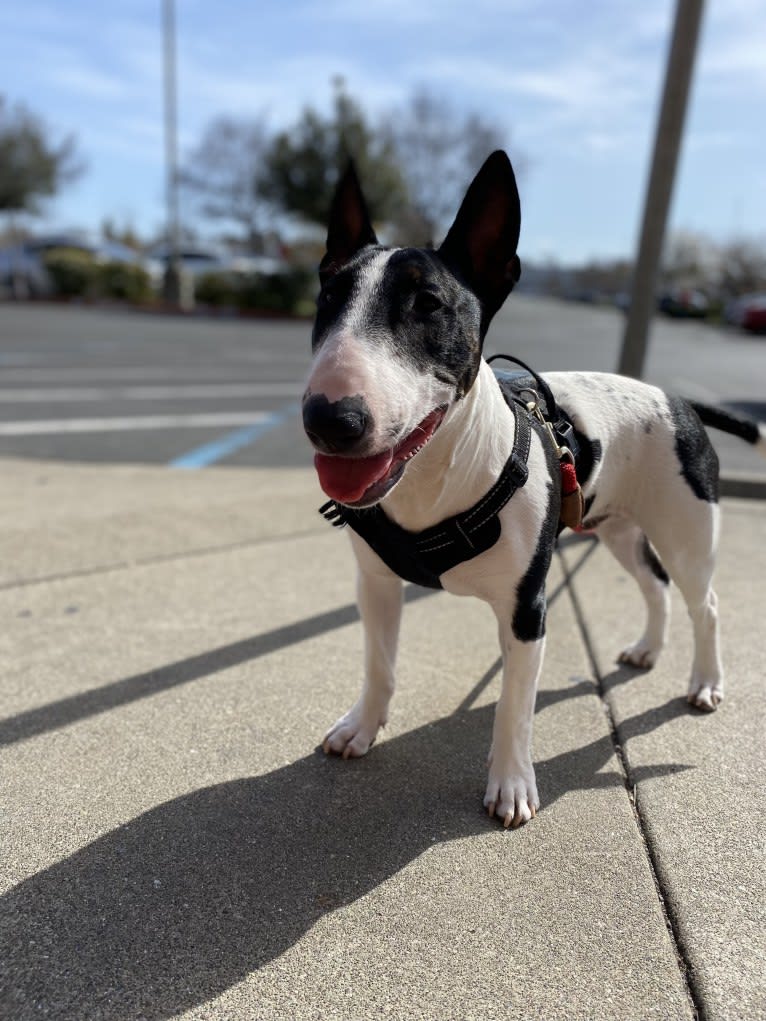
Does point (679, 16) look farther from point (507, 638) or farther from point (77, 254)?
point (77, 254)

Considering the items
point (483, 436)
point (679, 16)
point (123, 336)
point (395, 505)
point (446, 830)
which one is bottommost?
point (123, 336)

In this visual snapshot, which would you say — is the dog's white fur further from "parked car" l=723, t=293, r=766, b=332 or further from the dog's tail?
"parked car" l=723, t=293, r=766, b=332

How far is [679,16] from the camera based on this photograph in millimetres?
4879

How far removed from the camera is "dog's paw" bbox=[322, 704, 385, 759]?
2.76 meters

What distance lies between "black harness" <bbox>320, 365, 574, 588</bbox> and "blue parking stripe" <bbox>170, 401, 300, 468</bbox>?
4.42 metres

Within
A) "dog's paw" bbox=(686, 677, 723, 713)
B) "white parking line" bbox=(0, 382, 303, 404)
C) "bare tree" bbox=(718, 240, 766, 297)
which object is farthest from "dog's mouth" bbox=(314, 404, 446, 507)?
"bare tree" bbox=(718, 240, 766, 297)

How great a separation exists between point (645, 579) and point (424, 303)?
6.08ft

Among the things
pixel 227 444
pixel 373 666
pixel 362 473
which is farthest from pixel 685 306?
pixel 362 473

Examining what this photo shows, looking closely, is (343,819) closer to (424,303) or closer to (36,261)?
(424,303)

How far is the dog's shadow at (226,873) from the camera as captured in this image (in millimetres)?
1867

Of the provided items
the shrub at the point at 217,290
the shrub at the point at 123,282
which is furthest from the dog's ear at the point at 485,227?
the shrub at the point at 123,282

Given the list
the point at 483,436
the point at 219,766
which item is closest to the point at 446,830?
the point at 219,766

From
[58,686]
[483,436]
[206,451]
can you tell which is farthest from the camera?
[206,451]

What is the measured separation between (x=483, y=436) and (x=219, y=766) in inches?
54.2
